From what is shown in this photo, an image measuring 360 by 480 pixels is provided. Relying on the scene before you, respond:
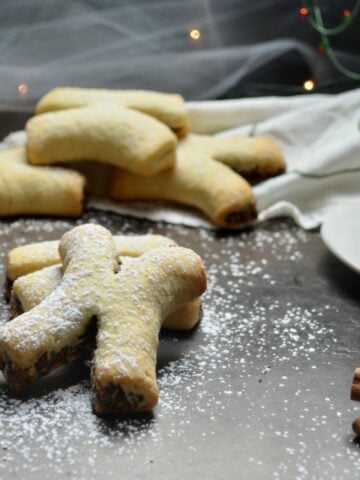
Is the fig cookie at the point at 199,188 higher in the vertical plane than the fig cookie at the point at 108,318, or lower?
lower

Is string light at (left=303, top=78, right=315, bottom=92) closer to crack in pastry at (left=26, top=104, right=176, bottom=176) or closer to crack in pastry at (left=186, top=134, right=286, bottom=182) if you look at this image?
crack in pastry at (left=186, top=134, right=286, bottom=182)

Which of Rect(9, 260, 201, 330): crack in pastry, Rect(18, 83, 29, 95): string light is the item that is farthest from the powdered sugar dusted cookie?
Rect(18, 83, 29, 95): string light

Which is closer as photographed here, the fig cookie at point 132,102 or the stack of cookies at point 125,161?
the stack of cookies at point 125,161

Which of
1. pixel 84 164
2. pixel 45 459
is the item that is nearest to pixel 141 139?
pixel 84 164

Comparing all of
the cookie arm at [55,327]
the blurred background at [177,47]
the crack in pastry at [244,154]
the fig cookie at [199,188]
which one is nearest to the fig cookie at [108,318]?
the cookie arm at [55,327]

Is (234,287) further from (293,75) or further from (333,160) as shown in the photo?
(293,75)

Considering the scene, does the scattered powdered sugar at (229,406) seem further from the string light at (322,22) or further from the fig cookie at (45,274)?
the string light at (322,22)

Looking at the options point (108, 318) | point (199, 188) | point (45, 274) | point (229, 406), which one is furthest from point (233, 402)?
point (199, 188)
